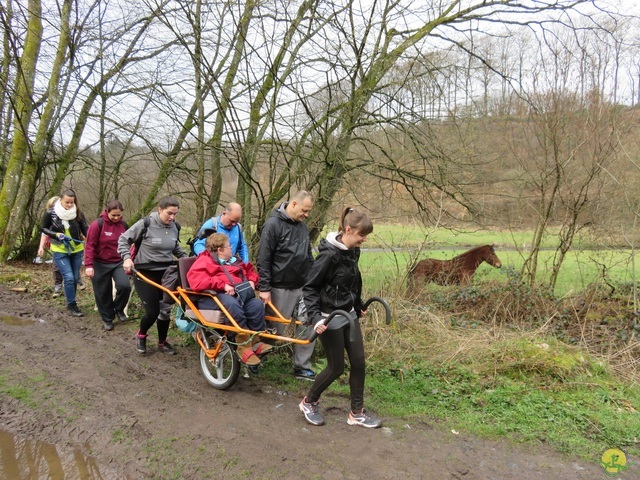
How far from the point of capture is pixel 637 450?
11.7 ft

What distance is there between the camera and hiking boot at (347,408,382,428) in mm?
3812

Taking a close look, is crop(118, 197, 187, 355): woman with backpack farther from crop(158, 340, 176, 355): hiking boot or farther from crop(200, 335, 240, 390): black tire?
crop(200, 335, 240, 390): black tire

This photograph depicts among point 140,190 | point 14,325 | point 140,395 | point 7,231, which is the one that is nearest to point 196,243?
point 140,395

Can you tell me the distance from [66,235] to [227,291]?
414 centimetres

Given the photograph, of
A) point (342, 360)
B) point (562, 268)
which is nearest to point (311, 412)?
point (342, 360)

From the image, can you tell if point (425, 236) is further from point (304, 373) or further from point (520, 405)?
point (520, 405)

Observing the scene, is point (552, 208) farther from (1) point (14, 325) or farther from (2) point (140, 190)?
(2) point (140, 190)

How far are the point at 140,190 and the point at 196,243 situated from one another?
8419 mm

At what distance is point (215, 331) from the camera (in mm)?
4473

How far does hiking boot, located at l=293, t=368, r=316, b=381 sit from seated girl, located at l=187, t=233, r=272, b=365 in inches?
29.0

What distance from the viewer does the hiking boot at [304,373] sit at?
4.88 m

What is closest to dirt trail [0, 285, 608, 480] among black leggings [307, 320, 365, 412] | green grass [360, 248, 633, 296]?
black leggings [307, 320, 365, 412]

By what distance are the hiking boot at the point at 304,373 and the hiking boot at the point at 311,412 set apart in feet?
2.83

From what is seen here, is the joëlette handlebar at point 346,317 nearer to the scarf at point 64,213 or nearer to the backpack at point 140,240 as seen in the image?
the backpack at point 140,240
